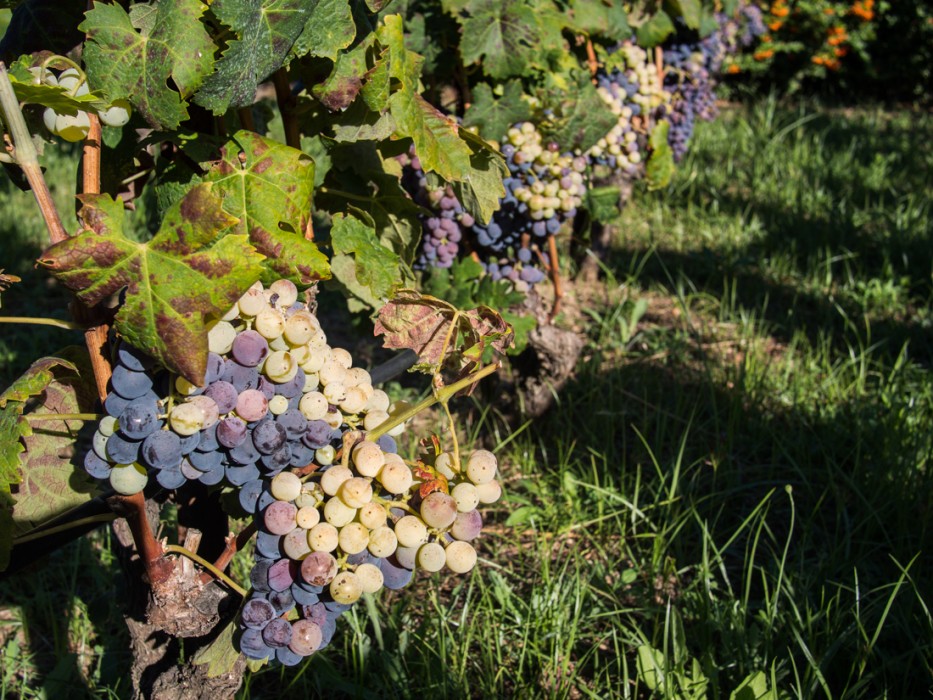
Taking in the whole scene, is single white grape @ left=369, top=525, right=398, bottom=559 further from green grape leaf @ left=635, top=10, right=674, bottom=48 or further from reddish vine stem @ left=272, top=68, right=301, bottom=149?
green grape leaf @ left=635, top=10, right=674, bottom=48

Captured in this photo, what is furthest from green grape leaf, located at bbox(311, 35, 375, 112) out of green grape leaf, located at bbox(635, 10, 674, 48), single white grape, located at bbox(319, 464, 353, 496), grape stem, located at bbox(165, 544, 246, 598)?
green grape leaf, located at bbox(635, 10, 674, 48)

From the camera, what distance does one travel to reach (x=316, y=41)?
1028 millimetres

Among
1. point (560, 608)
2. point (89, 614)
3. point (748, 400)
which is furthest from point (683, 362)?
point (89, 614)

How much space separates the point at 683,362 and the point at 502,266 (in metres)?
0.82

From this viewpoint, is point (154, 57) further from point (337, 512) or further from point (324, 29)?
point (337, 512)

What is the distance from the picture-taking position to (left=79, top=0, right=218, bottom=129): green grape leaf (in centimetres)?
95

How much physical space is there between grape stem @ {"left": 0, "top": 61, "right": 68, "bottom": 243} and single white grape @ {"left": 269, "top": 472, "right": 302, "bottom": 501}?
12.9 inches

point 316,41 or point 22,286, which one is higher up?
point 316,41

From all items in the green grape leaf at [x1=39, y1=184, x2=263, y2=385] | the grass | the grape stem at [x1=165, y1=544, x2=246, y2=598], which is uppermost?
the green grape leaf at [x1=39, y1=184, x2=263, y2=385]

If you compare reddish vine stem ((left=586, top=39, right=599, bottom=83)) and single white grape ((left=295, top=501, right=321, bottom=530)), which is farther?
reddish vine stem ((left=586, top=39, right=599, bottom=83))

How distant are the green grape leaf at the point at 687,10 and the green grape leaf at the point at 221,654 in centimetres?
254

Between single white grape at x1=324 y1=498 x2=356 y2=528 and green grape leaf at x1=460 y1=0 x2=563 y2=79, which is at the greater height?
green grape leaf at x1=460 y1=0 x2=563 y2=79

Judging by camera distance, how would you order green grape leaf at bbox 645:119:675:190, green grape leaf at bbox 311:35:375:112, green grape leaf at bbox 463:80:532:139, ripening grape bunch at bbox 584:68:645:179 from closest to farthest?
green grape leaf at bbox 311:35:375:112 → green grape leaf at bbox 463:80:532:139 → ripening grape bunch at bbox 584:68:645:179 → green grape leaf at bbox 645:119:675:190

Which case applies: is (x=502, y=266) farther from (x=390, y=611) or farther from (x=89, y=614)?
(x=89, y=614)
